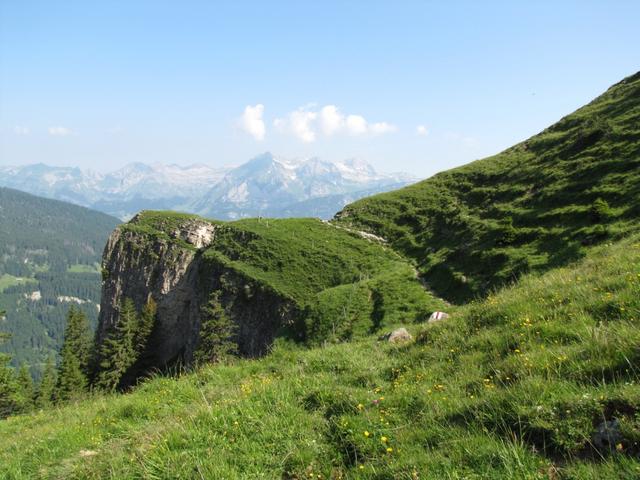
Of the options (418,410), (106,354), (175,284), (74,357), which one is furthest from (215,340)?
(418,410)

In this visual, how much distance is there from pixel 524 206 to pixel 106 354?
2633 inches

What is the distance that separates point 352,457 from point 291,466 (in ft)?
3.36

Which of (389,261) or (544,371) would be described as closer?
(544,371)

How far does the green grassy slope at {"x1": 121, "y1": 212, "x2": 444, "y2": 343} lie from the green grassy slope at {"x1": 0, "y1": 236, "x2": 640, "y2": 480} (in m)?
25.1

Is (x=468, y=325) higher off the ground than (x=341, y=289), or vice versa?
(x=468, y=325)

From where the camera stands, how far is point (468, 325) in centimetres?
1095

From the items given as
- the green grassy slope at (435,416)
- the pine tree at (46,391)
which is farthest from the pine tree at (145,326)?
the green grassy slope at (435,416)

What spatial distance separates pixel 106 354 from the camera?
6309 centimetres

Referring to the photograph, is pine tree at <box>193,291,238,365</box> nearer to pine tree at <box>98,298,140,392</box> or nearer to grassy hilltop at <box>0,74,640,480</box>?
pine tree at <box>98,298,140,392</box>

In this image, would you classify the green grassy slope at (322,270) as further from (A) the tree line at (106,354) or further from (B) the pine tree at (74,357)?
(B) the pine tree at (74,357)

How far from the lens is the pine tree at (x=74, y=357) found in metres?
57.8

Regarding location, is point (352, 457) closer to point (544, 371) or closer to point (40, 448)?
point (544, 371)

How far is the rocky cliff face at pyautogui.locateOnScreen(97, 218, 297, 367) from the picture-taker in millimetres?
57625

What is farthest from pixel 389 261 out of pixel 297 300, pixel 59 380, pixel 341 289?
pixel 59 380
